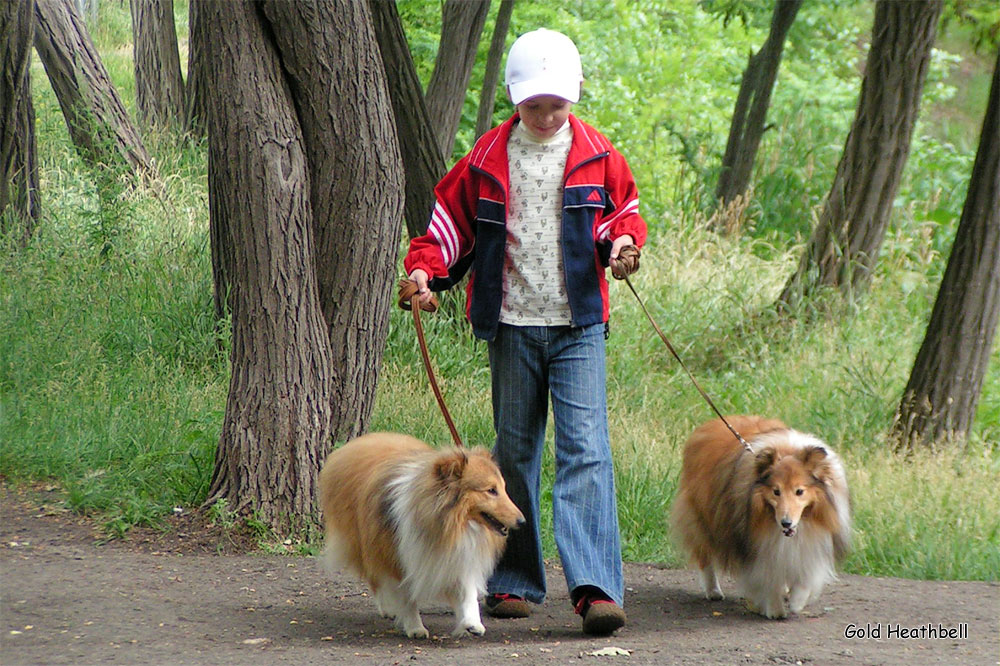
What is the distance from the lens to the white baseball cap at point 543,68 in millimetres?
4262

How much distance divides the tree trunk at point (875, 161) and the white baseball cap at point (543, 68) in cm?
620

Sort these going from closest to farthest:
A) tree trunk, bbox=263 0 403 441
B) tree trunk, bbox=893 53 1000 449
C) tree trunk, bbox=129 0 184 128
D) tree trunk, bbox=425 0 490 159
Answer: tree trunk, bbox=263 0 403 441 → tree trunk, bbox=893 53 1000 449 → tree trunk, bbox=425 0 490 159 → tree trunk, bbox=129 0 184 128

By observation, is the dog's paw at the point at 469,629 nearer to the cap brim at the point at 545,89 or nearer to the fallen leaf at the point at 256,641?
the fallen leaf at the point at 256,641

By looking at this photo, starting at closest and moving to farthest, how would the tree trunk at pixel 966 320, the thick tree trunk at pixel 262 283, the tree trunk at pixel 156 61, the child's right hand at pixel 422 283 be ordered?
1. the child's right hand at pixel 422 283
2. the thick tree trunk at pixel 262 283
3. the tree trunk at pixel 966 320
4. the tree trunk at pixel 156 61

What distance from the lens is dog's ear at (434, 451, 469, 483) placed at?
427 cm

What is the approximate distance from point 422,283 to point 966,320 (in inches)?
185

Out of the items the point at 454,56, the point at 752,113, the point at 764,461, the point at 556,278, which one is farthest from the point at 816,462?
the point at 752,113

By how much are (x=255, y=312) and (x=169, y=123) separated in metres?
8.43

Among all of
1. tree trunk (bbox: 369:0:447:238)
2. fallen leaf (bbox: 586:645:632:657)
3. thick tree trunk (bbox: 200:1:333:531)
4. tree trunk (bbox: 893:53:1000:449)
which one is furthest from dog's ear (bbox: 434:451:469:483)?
tree trunk (bbox: 369:0:447:238)

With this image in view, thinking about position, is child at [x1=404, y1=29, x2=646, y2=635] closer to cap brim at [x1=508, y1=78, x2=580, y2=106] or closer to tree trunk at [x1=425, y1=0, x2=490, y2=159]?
cap brim at [x1=508, y1=78, x2=580, y2=106]

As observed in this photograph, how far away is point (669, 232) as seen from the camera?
39.0ft

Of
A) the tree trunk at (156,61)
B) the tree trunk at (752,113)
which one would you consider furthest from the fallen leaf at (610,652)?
the tree trunk at (156,61)

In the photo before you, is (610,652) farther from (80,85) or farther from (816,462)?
(80,85)

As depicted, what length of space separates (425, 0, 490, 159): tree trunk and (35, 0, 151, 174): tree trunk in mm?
3118
